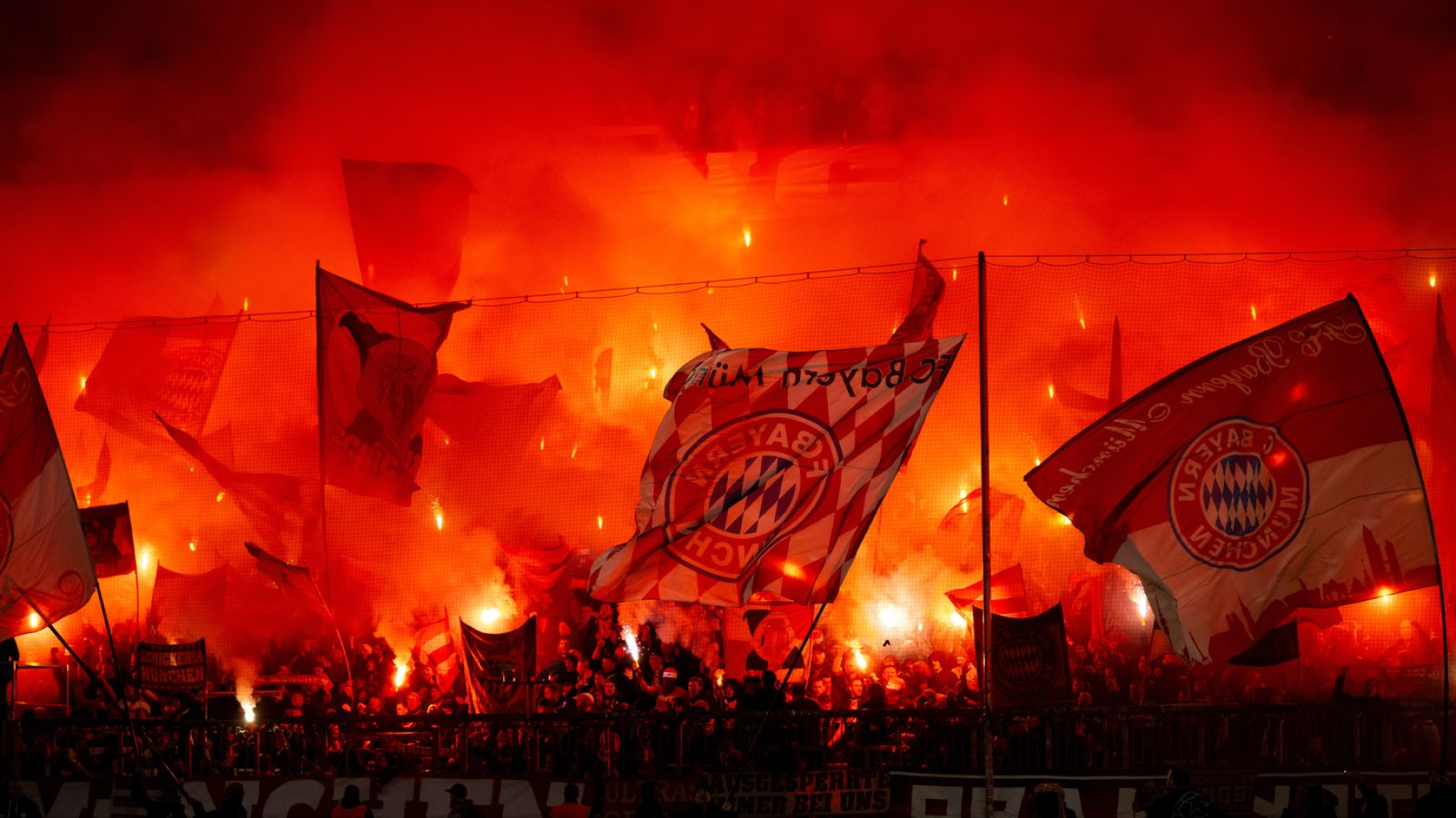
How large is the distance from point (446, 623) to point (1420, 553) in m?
11.7

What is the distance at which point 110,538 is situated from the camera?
1584cm

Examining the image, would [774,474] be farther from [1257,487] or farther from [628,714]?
[1257,487]

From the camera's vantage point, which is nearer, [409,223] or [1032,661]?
[1032,661]

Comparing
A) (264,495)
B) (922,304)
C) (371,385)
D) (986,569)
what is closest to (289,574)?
(371,385)

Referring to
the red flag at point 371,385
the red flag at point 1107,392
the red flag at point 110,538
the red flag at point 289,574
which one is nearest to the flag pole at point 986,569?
the red flag at point 371,385

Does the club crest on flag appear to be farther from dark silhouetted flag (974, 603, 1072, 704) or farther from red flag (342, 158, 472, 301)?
red flag (342, 158, 472, 301)

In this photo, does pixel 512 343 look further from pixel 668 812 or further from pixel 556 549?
pixel 668 812

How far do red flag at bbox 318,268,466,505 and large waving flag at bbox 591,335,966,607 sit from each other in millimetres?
4210

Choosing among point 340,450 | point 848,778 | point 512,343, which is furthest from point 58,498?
point 512,343

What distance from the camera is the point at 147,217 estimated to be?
20.2 m

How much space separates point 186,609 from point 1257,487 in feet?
47.4

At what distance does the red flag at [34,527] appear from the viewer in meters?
10.3

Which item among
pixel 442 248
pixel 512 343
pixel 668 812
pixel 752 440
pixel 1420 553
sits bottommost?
pixel 668 812

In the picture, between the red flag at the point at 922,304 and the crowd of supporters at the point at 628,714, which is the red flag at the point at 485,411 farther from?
the red flag at the point at 922,304
